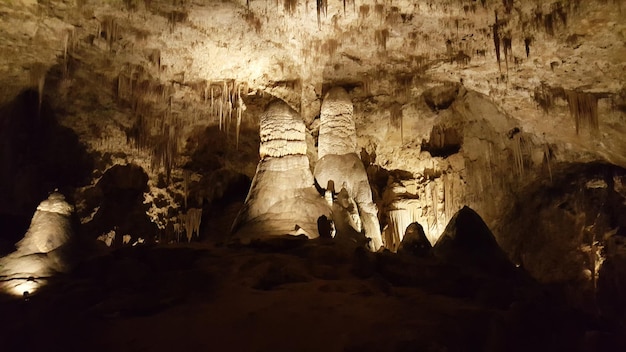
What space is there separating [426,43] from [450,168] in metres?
4.88

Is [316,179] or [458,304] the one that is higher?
[316,179]

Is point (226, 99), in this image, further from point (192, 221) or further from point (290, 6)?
point (290, 6)

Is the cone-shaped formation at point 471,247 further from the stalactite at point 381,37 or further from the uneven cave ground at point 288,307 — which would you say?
the stalactite at point 381,37

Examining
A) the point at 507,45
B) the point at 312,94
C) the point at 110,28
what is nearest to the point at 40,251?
the point at 110,28

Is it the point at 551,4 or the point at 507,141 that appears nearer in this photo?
the point at 551,4

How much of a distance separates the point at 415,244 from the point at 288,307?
15.5 ft

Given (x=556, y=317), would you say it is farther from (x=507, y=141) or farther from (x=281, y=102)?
(x=507, y=141)

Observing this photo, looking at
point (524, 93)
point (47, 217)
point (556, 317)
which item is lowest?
point (556, 317)

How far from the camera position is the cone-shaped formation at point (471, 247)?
10023mm

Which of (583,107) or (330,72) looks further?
(330,72)

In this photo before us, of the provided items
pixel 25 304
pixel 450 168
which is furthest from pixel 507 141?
pixel 25 304

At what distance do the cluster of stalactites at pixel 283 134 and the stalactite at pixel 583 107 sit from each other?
24.7ft

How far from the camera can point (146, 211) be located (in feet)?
57.3

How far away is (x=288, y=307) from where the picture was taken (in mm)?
7629
